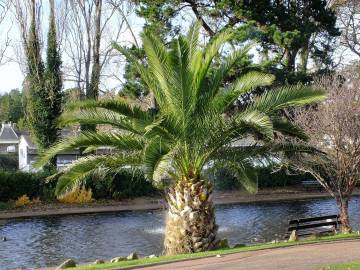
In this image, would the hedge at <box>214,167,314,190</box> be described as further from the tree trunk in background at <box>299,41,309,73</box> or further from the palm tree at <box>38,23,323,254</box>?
the palm tree at <box>38,23,323,254</box>

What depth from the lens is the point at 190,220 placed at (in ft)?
44.9

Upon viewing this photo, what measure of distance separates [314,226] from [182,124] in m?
6.37

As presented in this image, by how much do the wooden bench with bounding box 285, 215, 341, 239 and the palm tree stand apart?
13.0 feet

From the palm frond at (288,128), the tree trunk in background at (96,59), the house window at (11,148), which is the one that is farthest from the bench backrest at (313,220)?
the house window at (11,148)

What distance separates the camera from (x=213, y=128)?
1377 centimetres

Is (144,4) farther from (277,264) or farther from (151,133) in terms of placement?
(277,264)

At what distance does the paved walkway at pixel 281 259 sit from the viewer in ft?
35.8

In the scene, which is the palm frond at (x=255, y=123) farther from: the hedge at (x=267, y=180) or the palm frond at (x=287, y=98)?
the hedge at (x=267, y=180)

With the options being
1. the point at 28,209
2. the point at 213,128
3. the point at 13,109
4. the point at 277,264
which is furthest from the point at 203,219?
the point at 13,109

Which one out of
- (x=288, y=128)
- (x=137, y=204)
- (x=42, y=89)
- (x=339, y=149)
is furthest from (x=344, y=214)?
(x=42, y=89)

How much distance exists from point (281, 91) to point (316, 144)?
422 cm

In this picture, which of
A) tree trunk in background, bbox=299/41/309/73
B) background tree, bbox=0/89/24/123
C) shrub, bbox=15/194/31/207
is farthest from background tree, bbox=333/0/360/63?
background tree, bbox=0/89/24/123

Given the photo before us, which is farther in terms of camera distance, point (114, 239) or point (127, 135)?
point (114, 239)

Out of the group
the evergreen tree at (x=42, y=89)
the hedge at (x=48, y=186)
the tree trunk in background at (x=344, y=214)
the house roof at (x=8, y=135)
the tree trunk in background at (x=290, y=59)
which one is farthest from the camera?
the house roof at (x=8, y=135)
